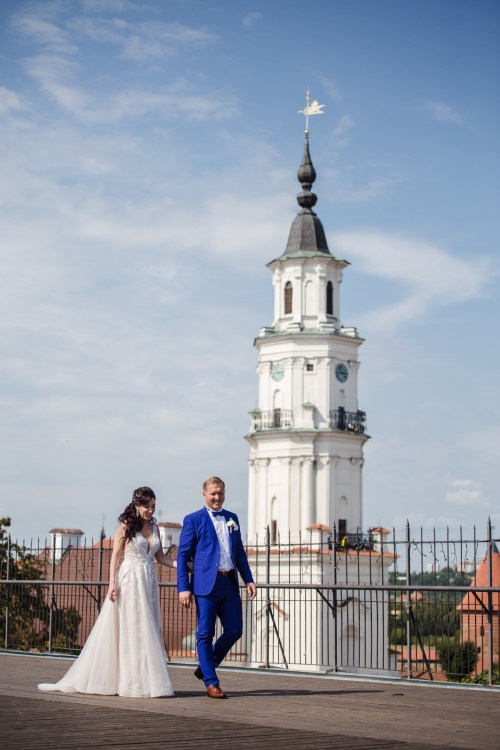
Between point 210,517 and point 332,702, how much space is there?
2.02 metres

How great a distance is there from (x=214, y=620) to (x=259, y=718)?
1.80m

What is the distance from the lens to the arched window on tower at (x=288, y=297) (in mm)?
73000

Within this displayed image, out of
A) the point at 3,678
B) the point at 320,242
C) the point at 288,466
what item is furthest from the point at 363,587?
the point at 320,242

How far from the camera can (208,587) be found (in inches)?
391

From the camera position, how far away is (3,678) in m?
11.4

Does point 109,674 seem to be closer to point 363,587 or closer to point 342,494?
point 363,587

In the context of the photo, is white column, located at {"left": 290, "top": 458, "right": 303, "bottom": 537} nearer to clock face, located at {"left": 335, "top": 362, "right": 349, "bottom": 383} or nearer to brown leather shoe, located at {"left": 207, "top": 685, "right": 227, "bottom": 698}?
clock face, located at {"left": 335, "top": 362, "right": 349, "bottom": 383}

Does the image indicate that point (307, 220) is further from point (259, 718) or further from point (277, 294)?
point (259, 718)

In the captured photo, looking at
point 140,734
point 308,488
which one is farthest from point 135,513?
point 308,488

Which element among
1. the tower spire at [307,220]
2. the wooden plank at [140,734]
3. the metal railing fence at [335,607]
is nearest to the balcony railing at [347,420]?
the tower spire at [307,220]

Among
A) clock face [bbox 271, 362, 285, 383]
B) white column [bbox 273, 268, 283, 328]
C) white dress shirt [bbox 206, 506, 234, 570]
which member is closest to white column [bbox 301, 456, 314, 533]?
clock face [bbox 271, 362, 285, 383]

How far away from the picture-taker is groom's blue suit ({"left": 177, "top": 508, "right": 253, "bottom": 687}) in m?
9.90

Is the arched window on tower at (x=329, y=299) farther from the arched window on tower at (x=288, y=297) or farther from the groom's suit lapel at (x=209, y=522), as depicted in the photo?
the groom's suit lapel at (x=209, y=522)

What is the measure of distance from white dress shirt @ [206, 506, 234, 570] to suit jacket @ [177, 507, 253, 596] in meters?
0.04
